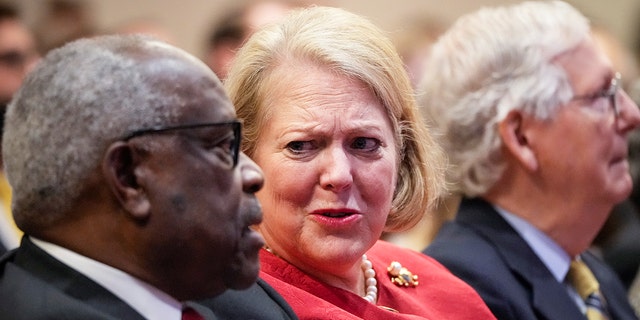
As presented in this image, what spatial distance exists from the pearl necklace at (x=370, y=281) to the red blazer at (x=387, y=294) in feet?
0.07

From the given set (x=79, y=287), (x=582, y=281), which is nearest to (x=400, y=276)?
(x=582, y=281)

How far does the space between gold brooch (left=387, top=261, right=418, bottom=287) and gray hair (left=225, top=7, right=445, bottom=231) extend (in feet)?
0.42

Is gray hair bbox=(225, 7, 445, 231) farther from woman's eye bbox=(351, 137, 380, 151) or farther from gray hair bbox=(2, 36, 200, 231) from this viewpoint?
gray hair bbox=(2, 36, 200, 231)

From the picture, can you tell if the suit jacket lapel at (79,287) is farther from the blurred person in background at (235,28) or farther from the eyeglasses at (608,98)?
the blurred person in background at (235,28)

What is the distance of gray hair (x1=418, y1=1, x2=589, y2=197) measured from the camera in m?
3.08

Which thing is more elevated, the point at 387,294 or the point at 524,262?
the point at 387,294

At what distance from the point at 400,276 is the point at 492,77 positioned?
0.82 m

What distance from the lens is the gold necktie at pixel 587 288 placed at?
3107mm

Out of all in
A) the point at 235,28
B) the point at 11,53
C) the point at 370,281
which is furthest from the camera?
the point at 235,28

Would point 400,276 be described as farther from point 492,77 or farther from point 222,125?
point 222,125

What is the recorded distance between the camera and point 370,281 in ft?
8.00

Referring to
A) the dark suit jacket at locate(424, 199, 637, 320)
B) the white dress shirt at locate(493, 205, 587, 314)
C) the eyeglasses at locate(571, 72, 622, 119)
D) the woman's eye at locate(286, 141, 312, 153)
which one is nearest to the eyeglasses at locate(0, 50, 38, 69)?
the dark suit jacket at locate(424, 199, 637, 320)

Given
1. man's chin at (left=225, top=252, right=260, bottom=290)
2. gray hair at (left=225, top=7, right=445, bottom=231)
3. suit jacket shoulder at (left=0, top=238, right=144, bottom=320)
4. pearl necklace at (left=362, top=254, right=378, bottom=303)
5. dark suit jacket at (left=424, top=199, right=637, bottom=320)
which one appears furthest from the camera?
dark suit jacket at (left=424, top=199, right=637, bottom=320)

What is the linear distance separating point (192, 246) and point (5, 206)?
265cm
